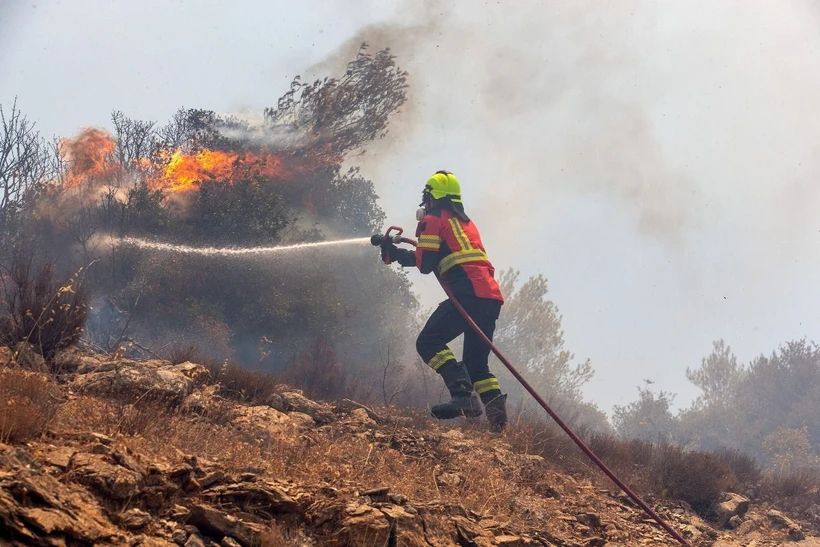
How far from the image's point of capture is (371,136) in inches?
673

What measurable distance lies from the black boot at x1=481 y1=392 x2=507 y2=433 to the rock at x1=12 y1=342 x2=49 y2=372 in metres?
4.37

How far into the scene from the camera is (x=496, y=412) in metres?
8.05

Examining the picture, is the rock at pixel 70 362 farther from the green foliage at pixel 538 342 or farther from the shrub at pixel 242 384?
the green foliage at pixel 538 342

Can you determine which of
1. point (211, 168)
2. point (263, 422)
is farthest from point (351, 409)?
point (211, 168)

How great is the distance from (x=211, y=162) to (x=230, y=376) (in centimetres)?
905

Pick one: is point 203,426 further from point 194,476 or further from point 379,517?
point 379,517

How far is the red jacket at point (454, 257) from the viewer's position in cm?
816

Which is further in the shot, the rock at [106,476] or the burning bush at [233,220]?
the burning bush at [233,220]

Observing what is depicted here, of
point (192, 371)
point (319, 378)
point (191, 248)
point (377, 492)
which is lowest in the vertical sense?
point (377, 492)

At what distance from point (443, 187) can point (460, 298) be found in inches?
51.1

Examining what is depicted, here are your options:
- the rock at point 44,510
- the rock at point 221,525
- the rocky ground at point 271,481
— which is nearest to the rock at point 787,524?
the rocky ground at point 271,481

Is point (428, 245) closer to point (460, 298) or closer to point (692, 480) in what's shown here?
point (460, 298)

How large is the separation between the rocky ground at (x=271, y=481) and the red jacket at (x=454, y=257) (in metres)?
1.61

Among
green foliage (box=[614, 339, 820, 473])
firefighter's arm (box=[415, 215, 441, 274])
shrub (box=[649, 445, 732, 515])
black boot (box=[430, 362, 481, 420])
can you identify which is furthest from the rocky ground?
green foliage (box=[614, 339, 820, 473])
